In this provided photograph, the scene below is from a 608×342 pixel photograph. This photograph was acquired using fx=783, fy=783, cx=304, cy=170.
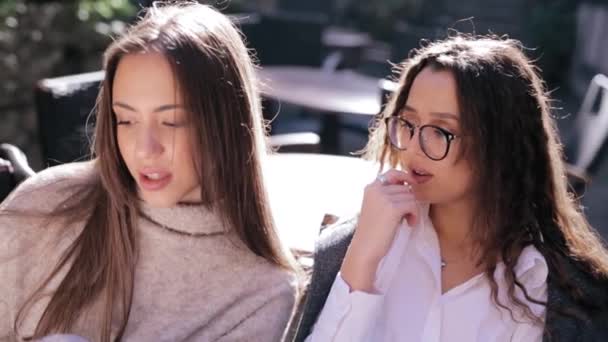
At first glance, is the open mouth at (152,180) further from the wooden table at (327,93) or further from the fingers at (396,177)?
the wooden table at (327,93)

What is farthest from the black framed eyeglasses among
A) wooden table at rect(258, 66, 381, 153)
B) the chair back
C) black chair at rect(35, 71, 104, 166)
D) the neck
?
wooden table at rect(258, 66, 381, 153)

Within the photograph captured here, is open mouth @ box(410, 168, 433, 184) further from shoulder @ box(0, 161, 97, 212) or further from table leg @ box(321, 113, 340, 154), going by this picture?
table leg @ box(321, 113, 340, 154)

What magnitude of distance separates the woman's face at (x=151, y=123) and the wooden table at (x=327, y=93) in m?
2.17

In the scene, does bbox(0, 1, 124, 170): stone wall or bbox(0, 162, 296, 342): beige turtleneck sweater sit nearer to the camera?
bbox(0, 162, 296, 342): beige turtleneck sweater

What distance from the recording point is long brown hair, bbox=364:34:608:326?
4.61ft

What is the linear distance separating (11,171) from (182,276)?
673mm

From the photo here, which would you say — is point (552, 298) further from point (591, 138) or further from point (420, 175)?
point (591, 138)

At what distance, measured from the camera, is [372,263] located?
1407mm

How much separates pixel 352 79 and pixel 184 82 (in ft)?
10.9

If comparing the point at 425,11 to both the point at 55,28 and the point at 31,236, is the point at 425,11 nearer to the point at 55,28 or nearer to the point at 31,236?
the point at 55,28

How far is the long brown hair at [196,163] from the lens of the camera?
1.45 metres

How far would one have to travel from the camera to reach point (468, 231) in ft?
4.98

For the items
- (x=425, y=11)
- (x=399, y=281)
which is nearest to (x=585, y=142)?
(x=399, y=281)

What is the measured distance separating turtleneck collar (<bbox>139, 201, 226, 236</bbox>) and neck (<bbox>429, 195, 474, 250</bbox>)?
43cm
